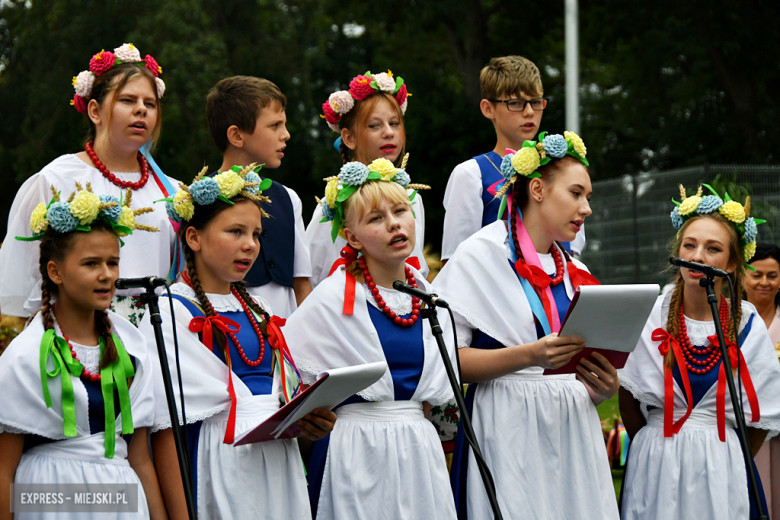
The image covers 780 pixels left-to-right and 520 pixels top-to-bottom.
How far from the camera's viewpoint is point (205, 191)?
351cm

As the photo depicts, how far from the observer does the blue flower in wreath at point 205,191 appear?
3506 mm

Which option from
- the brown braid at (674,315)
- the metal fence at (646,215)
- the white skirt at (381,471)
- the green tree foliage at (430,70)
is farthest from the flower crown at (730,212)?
the green tree foliage at (430,70)

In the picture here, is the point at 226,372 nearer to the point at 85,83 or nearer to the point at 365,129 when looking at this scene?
the point at 85,83

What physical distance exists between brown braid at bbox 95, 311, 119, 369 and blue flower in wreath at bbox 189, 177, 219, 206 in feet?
1.84

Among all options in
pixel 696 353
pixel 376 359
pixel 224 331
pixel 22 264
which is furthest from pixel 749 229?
pixel 22 264

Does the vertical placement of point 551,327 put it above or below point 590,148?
below

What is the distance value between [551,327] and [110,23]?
21.6 m

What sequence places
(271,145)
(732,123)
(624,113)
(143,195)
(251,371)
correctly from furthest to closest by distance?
(624,113)
(732,123)
(271,145)
(143,195)
(251,371)

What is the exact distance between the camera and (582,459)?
367 cm

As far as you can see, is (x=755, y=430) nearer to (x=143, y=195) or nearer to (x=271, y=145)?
(x=271, y=145)

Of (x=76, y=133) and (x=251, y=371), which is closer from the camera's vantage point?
(x=251, y=371)

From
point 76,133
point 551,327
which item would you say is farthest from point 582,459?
point 76,133

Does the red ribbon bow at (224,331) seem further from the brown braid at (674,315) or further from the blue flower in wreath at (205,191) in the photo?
the brown braid at (674,315)

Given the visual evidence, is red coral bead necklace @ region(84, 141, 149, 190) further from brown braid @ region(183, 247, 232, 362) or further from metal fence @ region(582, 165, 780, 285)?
metal fence @ region(582, 165, 780, 285)
